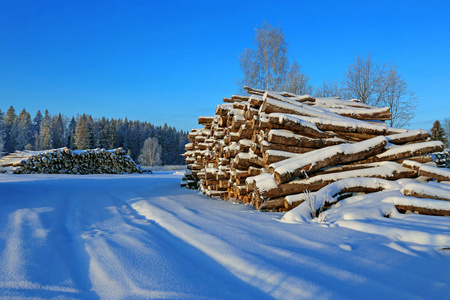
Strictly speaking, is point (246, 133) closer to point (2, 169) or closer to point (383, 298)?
point (383, 298)

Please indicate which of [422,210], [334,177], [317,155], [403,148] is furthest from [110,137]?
[422,210]

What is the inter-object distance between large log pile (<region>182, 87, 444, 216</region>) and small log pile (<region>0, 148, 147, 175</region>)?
15520 mm

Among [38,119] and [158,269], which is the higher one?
[38,119]

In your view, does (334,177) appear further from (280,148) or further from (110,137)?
(110,137)

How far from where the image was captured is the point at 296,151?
19.8ft

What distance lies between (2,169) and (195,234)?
774 inches

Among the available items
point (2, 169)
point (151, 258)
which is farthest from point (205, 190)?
point (2, 169)

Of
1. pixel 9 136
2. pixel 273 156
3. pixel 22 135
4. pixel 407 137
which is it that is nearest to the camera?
Answer: pixel 273 156

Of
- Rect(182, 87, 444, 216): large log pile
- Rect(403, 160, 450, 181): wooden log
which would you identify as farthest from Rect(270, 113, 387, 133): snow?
Rect(403, 160, 450, 181): wooden log

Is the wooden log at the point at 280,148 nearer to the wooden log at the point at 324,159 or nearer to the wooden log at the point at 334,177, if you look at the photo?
the wooden log at the point at 324,159

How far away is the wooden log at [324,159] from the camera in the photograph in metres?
4.99

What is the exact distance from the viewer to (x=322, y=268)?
2320 mm

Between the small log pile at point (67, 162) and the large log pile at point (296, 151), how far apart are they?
1552 cm

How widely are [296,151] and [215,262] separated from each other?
4065mm
